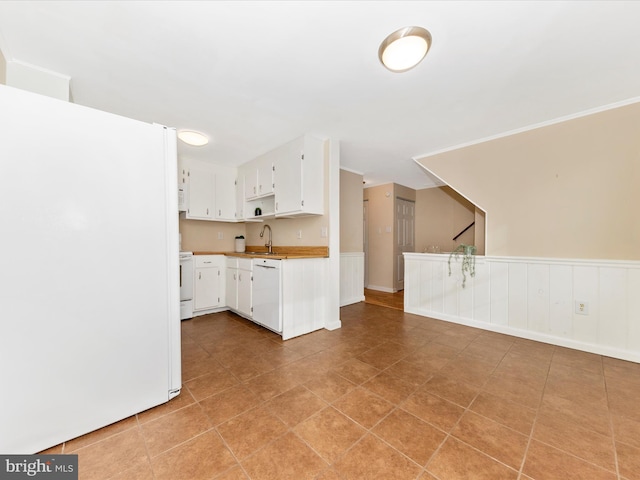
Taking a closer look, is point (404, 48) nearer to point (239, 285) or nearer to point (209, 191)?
point (239, 285)

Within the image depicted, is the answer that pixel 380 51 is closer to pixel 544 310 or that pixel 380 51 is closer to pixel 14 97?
pixel 14 97

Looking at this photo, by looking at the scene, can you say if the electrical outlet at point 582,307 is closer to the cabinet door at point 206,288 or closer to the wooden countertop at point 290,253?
the wooden countertop at point 290,253

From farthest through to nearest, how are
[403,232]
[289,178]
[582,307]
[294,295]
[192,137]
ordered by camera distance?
[403,232]
[289,178]
[192,137]
[294,295]
[582,307]

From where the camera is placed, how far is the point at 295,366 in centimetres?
217

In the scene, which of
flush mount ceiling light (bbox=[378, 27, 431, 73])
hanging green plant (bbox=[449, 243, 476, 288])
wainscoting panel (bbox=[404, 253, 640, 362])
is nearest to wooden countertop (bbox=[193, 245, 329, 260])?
wainscoting panel (bbox=[404, 253, 640, 362])

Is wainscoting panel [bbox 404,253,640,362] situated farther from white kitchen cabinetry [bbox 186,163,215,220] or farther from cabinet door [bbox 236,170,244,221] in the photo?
white kitchen cabinetry [bbox 186,163,215,220]

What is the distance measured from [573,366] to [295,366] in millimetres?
2440

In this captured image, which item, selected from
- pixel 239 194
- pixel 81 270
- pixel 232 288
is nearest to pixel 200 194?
pixel 239 194

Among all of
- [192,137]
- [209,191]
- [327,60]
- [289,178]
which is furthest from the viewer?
[209,191]

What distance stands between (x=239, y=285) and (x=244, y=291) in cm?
17

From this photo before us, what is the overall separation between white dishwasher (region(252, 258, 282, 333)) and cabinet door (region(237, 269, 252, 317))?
15cm

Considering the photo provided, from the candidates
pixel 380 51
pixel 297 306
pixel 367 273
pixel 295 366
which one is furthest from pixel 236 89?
pixel 367 273

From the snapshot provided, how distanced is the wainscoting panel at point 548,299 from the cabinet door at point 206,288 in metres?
3.14

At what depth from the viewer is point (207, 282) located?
369 cm
